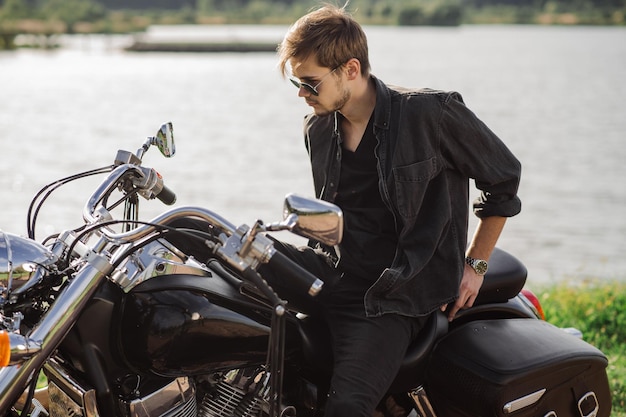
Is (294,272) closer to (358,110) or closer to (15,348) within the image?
(15,348)

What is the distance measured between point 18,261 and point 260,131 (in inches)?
694

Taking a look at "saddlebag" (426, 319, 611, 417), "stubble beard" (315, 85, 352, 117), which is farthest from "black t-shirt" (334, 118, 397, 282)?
"saddlebag" (426, 319, 611, 417)

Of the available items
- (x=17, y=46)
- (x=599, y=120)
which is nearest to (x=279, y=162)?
(x=599, y=120)

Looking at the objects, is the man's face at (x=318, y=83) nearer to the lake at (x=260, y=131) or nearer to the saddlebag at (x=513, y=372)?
the saddlebag at (x=513, y=372)

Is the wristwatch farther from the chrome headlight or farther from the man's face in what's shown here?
the chrome headlight

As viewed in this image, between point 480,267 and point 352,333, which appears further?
point 480,267

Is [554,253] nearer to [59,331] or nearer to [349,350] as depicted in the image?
[349,350]

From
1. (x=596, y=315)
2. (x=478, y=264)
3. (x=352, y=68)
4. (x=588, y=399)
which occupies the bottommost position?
(x=596, y=315)

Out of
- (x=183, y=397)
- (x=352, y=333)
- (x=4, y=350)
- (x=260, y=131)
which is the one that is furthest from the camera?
(x=260, y=131)

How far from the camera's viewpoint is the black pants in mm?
2479

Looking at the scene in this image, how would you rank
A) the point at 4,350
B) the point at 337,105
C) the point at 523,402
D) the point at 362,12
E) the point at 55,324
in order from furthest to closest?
the point at 362,12, the point at 337,105, the point at 523,402, the point at 55,324, the point at 4,350

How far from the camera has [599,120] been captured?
21906 mm

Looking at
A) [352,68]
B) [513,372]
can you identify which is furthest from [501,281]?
[352,68]

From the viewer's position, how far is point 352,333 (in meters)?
2.59
